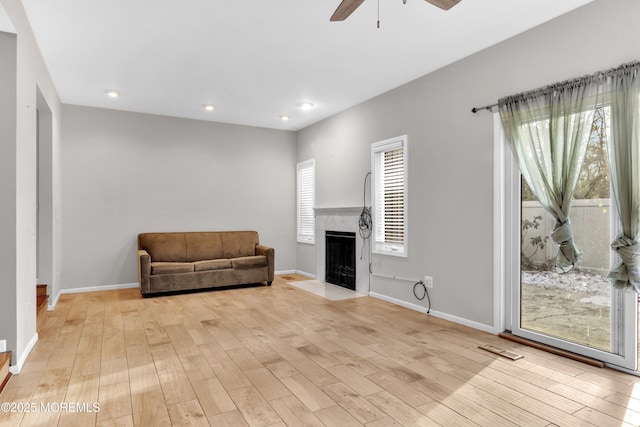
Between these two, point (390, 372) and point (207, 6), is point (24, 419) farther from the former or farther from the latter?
point (207, 6)

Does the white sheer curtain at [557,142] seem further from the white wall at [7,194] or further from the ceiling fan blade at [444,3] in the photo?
the white wall at [7,194]

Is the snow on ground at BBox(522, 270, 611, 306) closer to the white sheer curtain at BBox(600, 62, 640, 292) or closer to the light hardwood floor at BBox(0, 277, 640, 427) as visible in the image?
the white sheer curtain at BBox(600, 62, 640, 292)

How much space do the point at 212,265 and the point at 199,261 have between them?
1.22ft

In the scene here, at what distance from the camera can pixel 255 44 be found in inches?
148

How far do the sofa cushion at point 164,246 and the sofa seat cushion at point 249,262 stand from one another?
0.86m

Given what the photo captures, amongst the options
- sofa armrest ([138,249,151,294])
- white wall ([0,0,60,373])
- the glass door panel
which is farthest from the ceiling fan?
sofa armrest ([138,249,151,294])

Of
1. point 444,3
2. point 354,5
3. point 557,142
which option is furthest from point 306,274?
point 444,3

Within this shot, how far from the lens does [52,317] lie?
4395mm

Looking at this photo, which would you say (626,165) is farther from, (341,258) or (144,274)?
(144,274)

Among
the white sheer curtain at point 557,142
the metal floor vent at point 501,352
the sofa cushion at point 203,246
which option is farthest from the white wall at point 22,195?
the white sheer curtain at point 557,142

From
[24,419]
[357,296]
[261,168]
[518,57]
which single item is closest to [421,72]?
[518,57]

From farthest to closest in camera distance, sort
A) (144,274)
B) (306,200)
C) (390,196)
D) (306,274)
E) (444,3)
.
Answer: 1. (306,200)
2. (306,274)
3. (144,274)
4. (390,196)
5. (444,3)

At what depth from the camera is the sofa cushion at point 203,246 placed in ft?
20.7

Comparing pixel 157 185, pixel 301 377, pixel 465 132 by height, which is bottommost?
pixel 301 377
